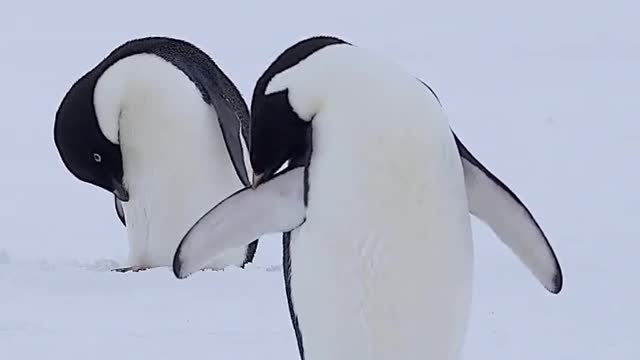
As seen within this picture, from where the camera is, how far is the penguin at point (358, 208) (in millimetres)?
2590

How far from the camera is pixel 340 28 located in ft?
55.8

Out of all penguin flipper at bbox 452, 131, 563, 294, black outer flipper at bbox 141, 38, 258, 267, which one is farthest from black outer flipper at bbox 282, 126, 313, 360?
black outer flipper at bbox 141, 38, 258, 267

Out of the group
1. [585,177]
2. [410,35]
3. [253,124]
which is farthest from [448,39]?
[253,124]

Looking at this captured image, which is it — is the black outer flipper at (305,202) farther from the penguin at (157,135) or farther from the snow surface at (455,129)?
the penguin at (157,135)

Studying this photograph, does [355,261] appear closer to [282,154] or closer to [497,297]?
[282,154]

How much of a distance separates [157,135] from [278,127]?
2176 mm

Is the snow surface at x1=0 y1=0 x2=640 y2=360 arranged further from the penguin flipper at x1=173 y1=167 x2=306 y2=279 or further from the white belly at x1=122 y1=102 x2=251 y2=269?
the penguin flipper at x1=173 y1=167 x2=306 y2=279

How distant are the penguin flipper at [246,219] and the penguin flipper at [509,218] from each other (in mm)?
353

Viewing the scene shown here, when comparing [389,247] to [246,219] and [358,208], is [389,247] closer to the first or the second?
[358,208]

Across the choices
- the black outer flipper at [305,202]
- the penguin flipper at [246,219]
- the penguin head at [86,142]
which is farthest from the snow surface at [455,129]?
the penguin flipper at [246,219]

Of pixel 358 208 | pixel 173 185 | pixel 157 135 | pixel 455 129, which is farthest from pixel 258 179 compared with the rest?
pixel 455 129

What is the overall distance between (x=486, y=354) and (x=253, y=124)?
1398 millimetres

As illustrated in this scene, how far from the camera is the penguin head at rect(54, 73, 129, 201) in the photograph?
4.78m

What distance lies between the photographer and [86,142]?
4832mm
